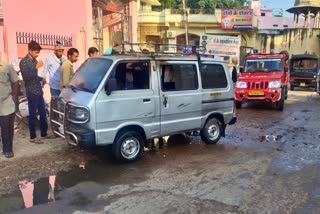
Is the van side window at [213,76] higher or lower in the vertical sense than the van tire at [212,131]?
higher

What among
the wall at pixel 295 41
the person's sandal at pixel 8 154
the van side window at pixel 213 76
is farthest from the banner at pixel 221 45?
the person's sandal at pixel 8 154

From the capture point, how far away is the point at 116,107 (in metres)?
5.99

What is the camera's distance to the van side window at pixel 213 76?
7.38m

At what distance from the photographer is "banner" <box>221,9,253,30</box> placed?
30422 millimetres

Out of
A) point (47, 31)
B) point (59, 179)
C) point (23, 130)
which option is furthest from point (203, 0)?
point (59, 179)

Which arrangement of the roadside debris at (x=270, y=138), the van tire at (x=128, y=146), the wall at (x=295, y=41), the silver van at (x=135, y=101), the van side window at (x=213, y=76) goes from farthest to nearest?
the wall at (x=295, y=41), the roadside debris at (x=270, y=138), the van side window at (x=213, y=76), the van tire at (x=128, y=146), the silver van at (x=135, y=101)

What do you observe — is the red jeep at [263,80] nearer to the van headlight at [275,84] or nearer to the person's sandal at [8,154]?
the van headlight at [275,84]

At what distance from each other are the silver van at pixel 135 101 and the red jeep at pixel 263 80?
572 centimetres

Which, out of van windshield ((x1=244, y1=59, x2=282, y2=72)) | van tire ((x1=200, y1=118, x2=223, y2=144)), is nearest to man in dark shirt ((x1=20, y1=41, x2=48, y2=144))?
van tire ((x1=200, y1=118, x2=223, y2=144))

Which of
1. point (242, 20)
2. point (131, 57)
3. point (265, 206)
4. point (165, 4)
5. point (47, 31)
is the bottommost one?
point (265, 206)

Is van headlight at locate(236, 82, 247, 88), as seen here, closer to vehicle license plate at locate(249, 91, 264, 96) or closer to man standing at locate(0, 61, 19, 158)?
vehicle license plate at locate(249, 91, 264, 96)

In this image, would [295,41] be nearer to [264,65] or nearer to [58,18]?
[264,65]

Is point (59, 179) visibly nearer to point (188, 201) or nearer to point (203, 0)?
point (188, 201)

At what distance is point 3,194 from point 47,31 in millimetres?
10625
